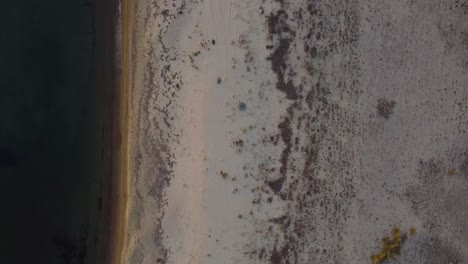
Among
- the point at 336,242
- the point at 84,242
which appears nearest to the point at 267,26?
the point at 336,242

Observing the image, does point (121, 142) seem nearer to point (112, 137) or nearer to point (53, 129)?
point (112, 137)

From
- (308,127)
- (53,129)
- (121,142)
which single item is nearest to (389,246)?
(308,127)

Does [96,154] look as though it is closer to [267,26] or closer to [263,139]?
[263,139]

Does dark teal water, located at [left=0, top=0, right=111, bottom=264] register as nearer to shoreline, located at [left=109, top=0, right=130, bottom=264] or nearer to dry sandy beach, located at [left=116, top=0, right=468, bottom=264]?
shoreline, located at [left=109, top=0, right=130, bottom=264]

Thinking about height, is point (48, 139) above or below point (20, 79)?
below

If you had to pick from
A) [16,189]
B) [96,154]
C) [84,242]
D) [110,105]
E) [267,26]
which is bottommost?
[84,242]

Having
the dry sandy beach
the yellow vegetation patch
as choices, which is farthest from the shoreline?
the yellow vegetation patch
